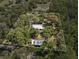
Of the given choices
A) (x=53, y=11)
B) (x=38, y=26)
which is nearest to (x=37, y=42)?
(x=38, y=26)

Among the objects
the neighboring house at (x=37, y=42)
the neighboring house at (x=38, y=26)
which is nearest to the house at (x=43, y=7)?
the neighboring house at (x=38, y=26)

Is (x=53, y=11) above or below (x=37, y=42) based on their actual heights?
above

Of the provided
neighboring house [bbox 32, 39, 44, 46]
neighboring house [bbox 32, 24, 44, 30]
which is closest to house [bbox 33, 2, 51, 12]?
neighboring house [bbox 32, 24, 44, 30]

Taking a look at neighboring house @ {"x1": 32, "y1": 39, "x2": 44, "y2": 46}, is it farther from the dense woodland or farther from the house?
the house

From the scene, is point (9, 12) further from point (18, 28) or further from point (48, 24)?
point (48, 24)

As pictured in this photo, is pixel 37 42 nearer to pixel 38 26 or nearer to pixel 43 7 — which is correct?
pixel 38 26

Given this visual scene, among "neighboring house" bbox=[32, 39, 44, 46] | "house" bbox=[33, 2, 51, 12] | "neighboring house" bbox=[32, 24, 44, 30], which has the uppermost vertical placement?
"house" bbox=[33, 2, 51, 12]

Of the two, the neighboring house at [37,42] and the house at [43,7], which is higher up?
the house at [43,7]

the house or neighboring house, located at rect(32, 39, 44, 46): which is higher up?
the house

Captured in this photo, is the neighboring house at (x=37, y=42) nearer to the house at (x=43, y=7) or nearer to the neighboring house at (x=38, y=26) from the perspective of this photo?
the neighboring house at (x=38, y=26)
